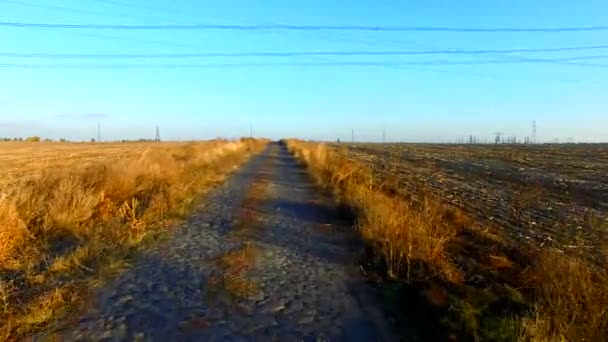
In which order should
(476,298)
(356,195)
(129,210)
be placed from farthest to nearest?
(356,195) < (129,210) < (476,298)

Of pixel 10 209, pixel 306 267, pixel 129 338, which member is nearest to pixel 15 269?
pixel 10 209

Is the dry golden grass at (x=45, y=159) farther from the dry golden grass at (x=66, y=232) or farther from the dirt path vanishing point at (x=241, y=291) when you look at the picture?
the dirt path vanishing point at (x=241, y=291)

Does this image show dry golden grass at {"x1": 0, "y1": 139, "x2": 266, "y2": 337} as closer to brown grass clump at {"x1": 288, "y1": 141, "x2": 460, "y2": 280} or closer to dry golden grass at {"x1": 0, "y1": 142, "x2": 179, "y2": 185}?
dry golden grass at {"x1": 0, "y1": 142, "x2": 179, "y2": 185}

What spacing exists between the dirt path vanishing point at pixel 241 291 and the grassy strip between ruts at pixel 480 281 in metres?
0.51

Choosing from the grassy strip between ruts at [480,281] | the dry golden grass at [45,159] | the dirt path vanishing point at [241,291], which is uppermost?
the dry golden grass at [45,159]

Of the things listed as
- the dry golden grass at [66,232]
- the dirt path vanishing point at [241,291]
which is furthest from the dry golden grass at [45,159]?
the dirt path vanishing point at [241,291]

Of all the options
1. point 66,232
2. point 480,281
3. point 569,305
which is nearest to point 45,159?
point 66,232

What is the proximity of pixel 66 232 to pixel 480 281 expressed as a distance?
23.8ft

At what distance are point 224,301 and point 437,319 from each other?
2442mm

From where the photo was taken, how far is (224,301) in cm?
594

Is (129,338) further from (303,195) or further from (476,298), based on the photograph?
(303,195)

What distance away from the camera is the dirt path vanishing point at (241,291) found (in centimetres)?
505

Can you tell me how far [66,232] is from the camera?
30.5 feet

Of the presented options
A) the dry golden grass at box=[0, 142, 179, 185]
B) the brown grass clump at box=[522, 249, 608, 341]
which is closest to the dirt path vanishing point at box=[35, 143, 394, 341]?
the brown grass clump at box=[522, 249, 608, 341]
